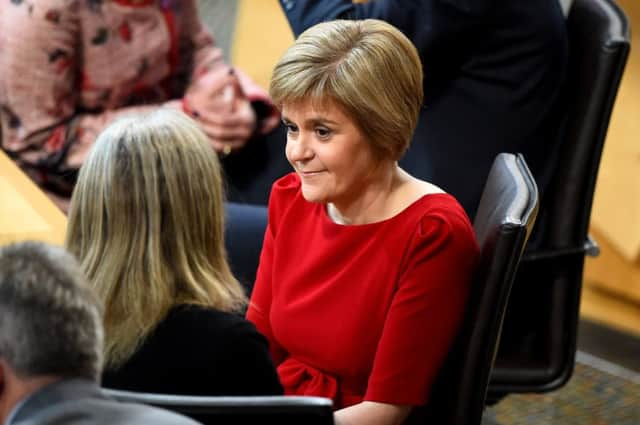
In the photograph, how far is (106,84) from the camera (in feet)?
8.26

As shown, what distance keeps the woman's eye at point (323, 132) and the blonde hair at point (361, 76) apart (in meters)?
0.05

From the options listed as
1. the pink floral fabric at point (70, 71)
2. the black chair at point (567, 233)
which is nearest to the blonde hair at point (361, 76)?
the black chair at point (567, 233)

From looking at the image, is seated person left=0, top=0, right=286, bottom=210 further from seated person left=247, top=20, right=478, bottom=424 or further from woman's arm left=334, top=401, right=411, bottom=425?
woman's arm left=334, top=401, right=411, bottom=425

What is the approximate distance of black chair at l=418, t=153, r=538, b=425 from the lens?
153cm

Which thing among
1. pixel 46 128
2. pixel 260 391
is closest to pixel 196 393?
pixel 260 391

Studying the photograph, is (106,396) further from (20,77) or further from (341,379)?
(20,77)

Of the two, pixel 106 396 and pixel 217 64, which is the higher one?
pixel 106 396

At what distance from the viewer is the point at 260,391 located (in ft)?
4.67

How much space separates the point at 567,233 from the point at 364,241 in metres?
0.66

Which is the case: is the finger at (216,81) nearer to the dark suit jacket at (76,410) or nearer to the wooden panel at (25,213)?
the wooden panel at (25,213)

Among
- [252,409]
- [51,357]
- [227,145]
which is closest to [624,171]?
[227,145]

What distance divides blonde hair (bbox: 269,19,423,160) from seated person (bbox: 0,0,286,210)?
91 cm

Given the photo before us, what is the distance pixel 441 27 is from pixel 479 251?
628mm

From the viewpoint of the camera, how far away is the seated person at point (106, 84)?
2.38 metres
